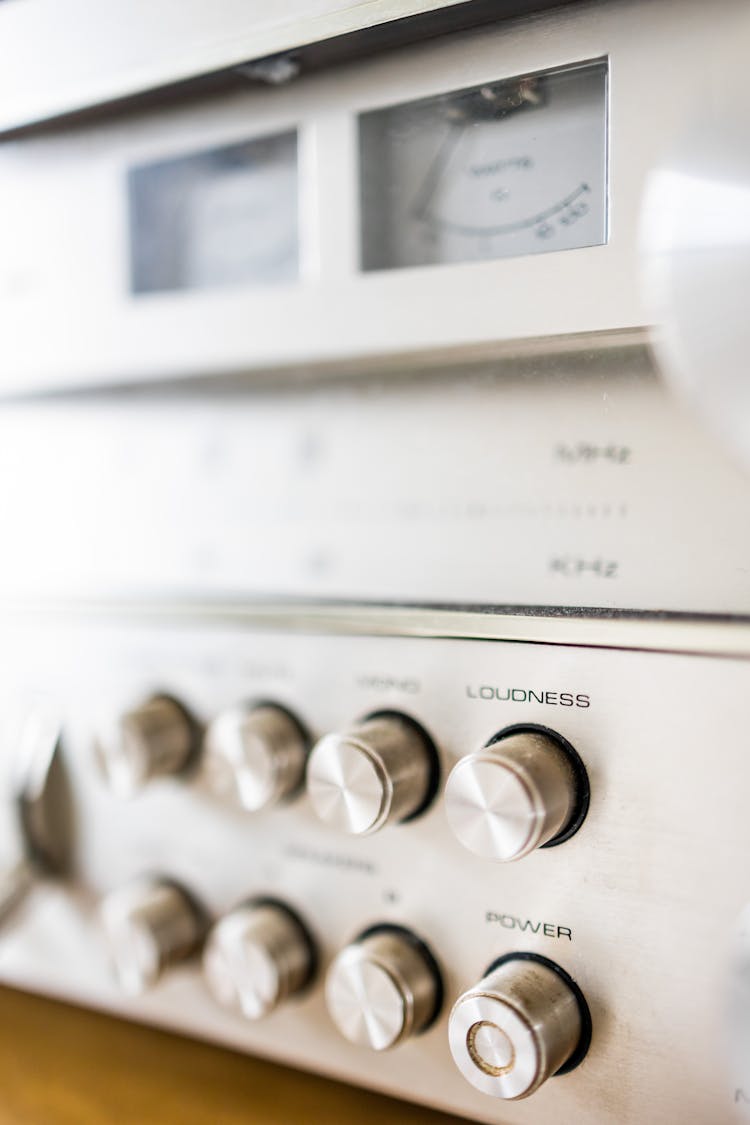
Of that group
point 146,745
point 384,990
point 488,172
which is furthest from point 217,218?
point 384,990

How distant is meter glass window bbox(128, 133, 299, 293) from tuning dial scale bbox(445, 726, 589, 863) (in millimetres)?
278

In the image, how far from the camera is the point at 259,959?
50 centimetres

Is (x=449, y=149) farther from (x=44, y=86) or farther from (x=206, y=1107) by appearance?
(x=206, y=1107)

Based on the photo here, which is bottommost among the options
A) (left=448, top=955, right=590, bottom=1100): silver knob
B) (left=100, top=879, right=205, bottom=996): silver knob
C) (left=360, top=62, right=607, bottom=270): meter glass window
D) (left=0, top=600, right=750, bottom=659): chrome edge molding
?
(left=100, top=879, right=205, bottom=996): silver knob

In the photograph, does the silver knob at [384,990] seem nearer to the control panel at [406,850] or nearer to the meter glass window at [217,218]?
the control panel at [406,850]

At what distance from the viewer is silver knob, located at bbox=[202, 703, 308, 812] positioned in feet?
1.62

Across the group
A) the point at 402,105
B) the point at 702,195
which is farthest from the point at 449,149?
the point at 702,195

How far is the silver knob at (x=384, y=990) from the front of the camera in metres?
0.45

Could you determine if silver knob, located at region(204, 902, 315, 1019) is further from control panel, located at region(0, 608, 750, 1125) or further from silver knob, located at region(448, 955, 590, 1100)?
silver knob, located at region(448, 955, 590, 1100)

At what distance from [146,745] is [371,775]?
0.14 metres

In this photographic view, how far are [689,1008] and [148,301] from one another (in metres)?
0.42

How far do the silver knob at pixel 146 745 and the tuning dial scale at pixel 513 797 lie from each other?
182 millimetres

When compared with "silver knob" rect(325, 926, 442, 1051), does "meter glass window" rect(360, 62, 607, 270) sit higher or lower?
higher

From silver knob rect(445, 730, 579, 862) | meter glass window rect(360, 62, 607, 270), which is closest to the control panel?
silver knob rect(445, 730, 579, 862)
